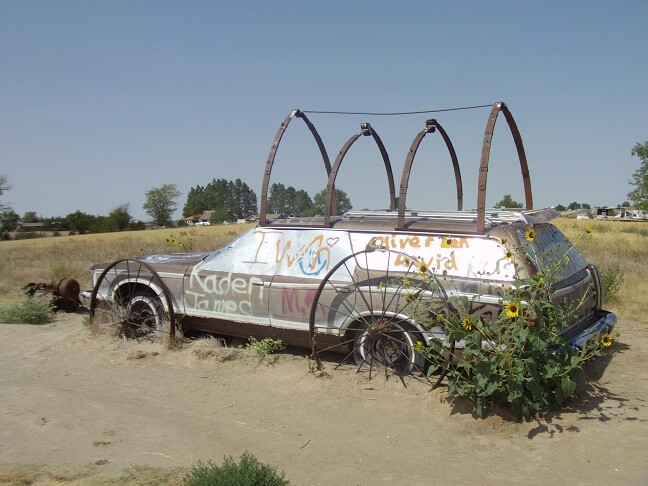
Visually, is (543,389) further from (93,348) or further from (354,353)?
(93,348)

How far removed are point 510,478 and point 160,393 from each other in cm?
321

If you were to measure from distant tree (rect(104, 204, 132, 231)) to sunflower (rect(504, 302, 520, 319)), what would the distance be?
62.4m

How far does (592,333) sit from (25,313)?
757 cm

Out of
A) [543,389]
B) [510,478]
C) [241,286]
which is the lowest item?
[510,478]

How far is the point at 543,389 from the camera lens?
15.7 feet

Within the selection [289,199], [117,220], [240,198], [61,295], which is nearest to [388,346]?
[61,295]

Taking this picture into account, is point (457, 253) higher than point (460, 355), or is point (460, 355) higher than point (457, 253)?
point (457, 253)

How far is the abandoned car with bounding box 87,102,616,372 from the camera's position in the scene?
17.8 feet

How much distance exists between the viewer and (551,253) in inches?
215

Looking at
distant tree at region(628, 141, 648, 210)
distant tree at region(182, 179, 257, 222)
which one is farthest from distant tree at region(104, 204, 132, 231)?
distant tree at region(628, 141, 648, 210)

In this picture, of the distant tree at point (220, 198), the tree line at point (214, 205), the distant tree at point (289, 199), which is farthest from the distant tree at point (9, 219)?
the distant tree at point (289, 199)

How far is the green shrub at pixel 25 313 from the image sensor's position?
359 inches

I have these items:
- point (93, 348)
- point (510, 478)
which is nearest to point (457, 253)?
point (510, 478)

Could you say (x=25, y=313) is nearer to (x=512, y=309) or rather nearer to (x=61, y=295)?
(x=61, y=295)
